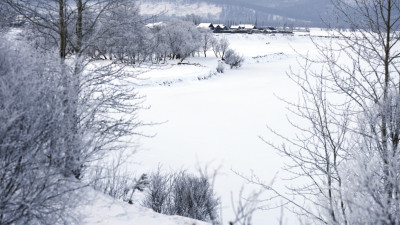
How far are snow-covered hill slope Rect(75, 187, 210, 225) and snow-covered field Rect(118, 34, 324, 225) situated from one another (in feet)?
3.73

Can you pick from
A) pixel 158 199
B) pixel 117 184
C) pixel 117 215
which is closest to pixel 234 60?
pixel 158 199

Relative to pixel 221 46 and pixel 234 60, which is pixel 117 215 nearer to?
pixel 234 60

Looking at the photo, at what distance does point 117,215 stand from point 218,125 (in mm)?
14394

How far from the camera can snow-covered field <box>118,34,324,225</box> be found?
12.7 m

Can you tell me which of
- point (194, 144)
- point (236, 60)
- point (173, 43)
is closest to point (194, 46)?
point (173, 43)

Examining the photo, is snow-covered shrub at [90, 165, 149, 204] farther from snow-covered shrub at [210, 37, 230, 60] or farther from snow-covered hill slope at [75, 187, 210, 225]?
snow-covered shrub at [210, 37, 230, 60]

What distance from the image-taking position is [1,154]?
320 centimetres

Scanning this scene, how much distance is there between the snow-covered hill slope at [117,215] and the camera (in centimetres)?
537

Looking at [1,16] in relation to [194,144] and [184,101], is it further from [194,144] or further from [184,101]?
[184,101]

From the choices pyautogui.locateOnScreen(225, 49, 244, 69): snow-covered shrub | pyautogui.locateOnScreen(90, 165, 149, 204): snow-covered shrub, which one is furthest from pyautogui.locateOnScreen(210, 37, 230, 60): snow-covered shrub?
pyautogui.locateOnScreen(90, 165, 149, 204): snow-covered shrub

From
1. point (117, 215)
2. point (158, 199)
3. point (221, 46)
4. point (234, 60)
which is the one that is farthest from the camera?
point (221, 46)

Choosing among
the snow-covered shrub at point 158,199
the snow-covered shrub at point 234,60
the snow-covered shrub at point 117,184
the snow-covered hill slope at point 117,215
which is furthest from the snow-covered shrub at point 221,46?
the snow-covered hill slope at point 117,215

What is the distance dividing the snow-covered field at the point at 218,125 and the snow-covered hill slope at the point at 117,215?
1.14 metres

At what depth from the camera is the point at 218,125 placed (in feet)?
64.9
